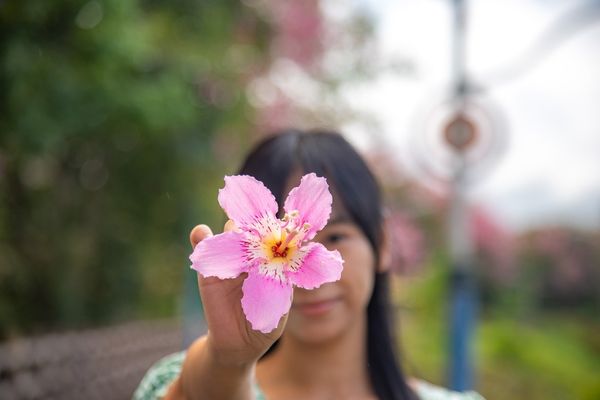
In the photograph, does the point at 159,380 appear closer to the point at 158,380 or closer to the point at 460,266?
the point at 158,380

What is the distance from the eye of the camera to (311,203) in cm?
86

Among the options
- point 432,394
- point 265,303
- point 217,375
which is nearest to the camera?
point 265,303

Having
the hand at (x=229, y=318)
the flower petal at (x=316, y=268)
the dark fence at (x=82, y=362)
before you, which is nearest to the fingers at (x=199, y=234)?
the hand at (x=229, y=318)

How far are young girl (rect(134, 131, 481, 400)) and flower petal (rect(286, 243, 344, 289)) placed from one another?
1.49 feet

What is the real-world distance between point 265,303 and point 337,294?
54 cm

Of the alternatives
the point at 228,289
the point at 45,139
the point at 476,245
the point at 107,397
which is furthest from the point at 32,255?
the point at 476,245

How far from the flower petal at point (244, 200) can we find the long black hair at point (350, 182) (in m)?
0.52

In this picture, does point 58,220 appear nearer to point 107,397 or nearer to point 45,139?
point 107,397

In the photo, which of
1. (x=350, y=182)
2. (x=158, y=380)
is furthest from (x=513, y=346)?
(x=158, y=380)

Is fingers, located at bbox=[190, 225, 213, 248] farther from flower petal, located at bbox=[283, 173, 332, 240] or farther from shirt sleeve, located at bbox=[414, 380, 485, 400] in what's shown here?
shirt sleeve, located at bbox=[414, 380, 485, 400]

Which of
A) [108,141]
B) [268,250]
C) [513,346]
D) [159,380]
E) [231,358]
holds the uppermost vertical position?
[108,141]

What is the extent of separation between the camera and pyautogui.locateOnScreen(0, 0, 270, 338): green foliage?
343 cm

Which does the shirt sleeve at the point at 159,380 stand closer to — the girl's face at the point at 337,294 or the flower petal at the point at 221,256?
the girl's face at the point at 337,294

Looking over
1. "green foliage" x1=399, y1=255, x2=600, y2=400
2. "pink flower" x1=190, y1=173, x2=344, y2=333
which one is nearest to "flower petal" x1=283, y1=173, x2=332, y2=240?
"pink flower" x1=190, y1=173, x2=344, y2=333
